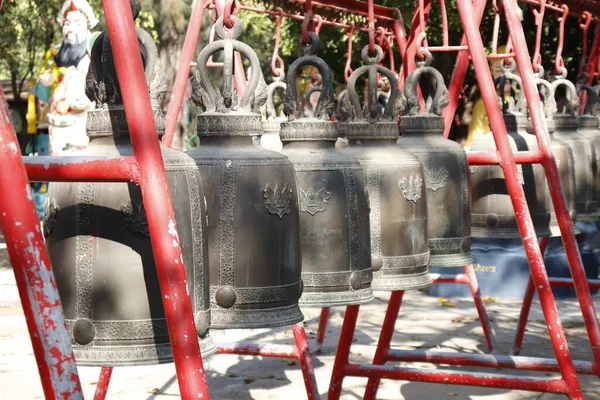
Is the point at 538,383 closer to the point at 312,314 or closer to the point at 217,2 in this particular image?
the point at 217,2

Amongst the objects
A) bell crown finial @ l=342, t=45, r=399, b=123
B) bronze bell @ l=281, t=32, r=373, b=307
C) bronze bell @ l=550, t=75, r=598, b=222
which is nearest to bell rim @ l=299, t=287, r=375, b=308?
bronze bell @ l=281, t=32, r=373, b=307

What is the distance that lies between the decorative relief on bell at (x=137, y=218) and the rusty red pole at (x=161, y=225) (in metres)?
0.24

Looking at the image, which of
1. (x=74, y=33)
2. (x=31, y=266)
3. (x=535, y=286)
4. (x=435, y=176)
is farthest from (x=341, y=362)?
(x=74, y=33)

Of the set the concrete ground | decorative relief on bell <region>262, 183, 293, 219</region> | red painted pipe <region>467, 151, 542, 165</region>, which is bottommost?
the concrete ground

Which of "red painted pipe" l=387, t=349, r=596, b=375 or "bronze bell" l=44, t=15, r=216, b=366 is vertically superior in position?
"bronze bell" l=44, t=15, r=216, b=366

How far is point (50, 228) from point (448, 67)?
1150 centimetres

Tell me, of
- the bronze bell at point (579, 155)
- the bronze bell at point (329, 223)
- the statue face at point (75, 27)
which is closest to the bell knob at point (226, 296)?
the bronze bell at point (329, 223)

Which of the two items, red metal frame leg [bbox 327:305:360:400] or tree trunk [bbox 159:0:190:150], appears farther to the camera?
tree trunk [bbox 159:0:190:150]

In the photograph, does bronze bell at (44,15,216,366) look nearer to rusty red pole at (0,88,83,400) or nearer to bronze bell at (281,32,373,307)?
rusty red pole at (0,88,83,400)

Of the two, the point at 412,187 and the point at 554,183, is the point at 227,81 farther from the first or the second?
the point at 554,183

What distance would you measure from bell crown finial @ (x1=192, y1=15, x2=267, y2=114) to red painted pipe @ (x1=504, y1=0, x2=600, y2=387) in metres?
1.60

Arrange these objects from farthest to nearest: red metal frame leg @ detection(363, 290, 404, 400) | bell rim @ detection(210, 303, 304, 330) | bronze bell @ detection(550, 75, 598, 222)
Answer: bronze bell @ detection(550, 75, 598, 222) < red metal frame leg @ detection(363, 290, 404, 400) < bell rim @ detection(210, 303, 304, 330)

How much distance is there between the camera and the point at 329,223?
305 cm

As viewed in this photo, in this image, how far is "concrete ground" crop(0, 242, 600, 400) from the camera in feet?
17.1
